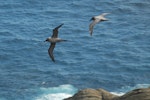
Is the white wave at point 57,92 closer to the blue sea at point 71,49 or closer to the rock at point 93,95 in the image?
the blue sea at point 71,49

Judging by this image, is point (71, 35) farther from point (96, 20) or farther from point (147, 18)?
point (96, 20)

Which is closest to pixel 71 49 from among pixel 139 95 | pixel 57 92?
pixel 57 92

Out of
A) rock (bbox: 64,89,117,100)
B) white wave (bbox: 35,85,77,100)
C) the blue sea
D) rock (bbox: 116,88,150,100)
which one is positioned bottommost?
white wave (bbox: 35,85,77,100)

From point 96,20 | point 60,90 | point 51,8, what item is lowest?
point 60,90

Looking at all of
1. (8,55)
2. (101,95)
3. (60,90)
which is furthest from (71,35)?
(101,95)

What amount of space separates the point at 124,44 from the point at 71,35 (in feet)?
37.7

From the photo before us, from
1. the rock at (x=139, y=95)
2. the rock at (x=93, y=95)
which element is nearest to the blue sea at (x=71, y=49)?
the rock at (x=93, y=95)

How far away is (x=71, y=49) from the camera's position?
104m

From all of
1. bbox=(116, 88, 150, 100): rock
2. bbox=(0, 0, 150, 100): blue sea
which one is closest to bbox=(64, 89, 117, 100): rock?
bbox=(116, 88, 150, 100): rock

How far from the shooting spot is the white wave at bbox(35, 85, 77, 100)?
85.4 metres

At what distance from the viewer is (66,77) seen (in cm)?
9175

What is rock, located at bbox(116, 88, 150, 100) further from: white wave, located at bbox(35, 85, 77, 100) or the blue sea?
the blue sea

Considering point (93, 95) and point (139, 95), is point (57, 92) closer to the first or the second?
point (93, 95)

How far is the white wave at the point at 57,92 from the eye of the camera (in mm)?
85438
